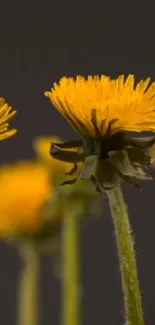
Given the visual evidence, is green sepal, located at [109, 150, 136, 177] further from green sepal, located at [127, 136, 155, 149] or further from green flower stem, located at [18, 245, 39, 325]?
green flower stem, located at [18, 245, 39, 325]

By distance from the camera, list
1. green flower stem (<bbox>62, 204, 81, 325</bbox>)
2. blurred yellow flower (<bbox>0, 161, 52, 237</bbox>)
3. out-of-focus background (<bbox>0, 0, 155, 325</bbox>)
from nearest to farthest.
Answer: green flower stem (<bbox>62, 204, 81, 325</bbox>) → blurred yellow flower (<bbox>0, 161, 52, 237</bbox>) → out-of-focus background (<bbox>0, 0, 155, 325</bbox>)

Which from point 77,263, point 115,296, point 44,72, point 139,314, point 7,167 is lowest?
point 139,314

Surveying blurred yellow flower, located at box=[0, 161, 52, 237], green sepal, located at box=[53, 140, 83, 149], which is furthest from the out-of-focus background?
green sepal, located at box=[53, 140, 83, 149]

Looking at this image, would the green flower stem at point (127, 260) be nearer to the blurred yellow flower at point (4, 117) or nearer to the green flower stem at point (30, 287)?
A: the blurred yellow flower at point (4, 117)

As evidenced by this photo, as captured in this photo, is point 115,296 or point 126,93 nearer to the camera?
point 126,93

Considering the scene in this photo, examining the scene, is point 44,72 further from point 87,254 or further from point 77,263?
point 77,263

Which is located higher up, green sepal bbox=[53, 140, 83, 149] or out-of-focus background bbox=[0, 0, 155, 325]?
out-of-focus background bbox=[0, 0, 155, 325]

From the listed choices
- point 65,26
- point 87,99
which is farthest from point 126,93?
point 65,26
